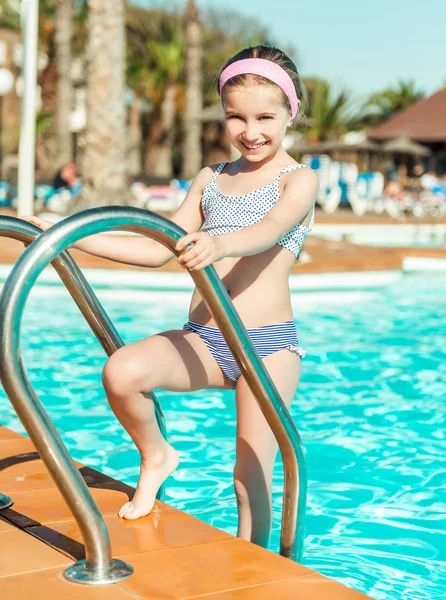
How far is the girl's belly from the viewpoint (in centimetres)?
270

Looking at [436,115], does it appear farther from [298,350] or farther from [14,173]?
[298,350]

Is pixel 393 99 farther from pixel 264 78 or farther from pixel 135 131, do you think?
pixel 264 78

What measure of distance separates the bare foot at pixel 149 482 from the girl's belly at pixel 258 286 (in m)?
0.41

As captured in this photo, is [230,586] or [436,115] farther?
[436,115]

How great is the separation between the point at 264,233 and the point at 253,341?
1.28 ft

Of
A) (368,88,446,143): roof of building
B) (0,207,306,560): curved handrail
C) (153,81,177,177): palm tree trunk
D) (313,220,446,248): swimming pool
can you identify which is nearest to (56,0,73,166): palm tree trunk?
(313,220,446,248): swimming pool

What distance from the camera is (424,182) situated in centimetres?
3023

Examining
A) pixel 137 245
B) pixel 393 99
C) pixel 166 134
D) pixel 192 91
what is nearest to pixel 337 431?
pixel 137 245

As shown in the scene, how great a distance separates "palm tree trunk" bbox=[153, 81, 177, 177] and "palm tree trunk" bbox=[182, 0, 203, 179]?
1013 centimetres

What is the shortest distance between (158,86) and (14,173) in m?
23.5

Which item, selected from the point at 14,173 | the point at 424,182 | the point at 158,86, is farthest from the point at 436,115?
the point at 14,173

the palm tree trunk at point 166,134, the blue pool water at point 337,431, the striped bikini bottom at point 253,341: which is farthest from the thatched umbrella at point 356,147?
the striped bikini bottom at point 253,341

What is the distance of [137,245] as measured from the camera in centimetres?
262

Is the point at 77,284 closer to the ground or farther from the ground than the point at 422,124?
closer to the ground
